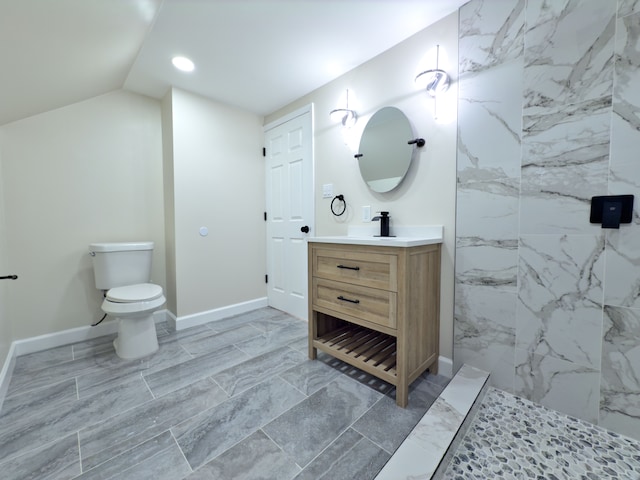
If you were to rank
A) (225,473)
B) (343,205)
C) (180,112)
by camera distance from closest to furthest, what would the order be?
(225,473) < (343,205) < (180,112)

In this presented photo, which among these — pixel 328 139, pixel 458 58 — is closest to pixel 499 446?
pixel 458 58

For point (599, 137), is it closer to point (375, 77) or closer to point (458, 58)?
point (458, 58)

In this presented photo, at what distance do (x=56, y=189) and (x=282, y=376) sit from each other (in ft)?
7.38

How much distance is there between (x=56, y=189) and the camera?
2062 mm

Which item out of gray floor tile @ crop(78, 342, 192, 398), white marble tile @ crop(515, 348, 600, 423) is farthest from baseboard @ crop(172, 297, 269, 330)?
white marble tile @ crop(515, 348, 600, 423)

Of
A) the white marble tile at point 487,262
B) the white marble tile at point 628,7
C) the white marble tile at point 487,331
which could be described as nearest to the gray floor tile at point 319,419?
the white marble tile at point 487,331

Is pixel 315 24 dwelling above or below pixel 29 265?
above

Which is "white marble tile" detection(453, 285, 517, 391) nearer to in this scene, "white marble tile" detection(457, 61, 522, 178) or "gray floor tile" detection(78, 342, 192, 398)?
"white marble tile" detection(457, 61, 522, 178)

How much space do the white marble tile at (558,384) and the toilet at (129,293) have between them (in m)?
2.27

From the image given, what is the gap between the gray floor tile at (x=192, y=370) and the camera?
5.10 ft

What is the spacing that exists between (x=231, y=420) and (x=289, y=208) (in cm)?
187

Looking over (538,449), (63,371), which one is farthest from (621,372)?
(63,371)

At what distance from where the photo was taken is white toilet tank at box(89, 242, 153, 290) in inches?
80.7

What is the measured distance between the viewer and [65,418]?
4.26ft
